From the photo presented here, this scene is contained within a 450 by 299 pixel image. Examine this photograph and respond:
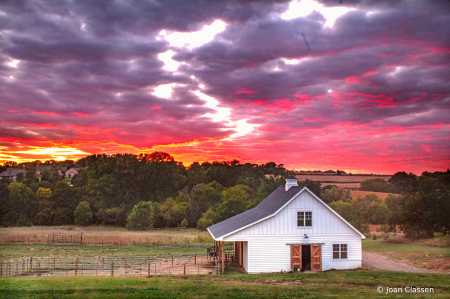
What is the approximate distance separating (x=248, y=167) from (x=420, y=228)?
76444 millimetres

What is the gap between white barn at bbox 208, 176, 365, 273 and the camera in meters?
23.2

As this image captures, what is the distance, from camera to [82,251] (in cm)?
3716

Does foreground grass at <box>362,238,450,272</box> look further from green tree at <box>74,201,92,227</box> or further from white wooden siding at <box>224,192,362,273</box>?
green tree at <box>74,201,92,227</box>

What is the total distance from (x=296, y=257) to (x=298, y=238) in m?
1.29

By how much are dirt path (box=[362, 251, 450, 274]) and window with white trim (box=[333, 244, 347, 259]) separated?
78.2 inches

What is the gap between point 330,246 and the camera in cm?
2406

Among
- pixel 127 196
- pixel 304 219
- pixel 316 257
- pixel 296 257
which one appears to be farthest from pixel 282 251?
pixel 127 196

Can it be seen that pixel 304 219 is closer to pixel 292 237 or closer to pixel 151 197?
pixel 292 237

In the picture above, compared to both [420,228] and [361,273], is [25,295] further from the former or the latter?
[420,228]

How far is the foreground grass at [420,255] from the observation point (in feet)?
81.4

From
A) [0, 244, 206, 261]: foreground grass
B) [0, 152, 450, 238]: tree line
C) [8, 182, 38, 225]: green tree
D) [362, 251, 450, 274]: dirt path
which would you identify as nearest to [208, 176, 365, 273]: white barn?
[362, 251, 450, 274]: dirt path

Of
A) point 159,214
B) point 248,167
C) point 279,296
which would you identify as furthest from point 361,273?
point 248,167

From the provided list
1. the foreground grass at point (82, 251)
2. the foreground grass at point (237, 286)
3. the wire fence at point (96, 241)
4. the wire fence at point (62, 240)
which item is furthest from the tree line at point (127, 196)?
the foreground grass at point (237, 286)

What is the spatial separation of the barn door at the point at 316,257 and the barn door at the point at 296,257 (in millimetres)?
955
